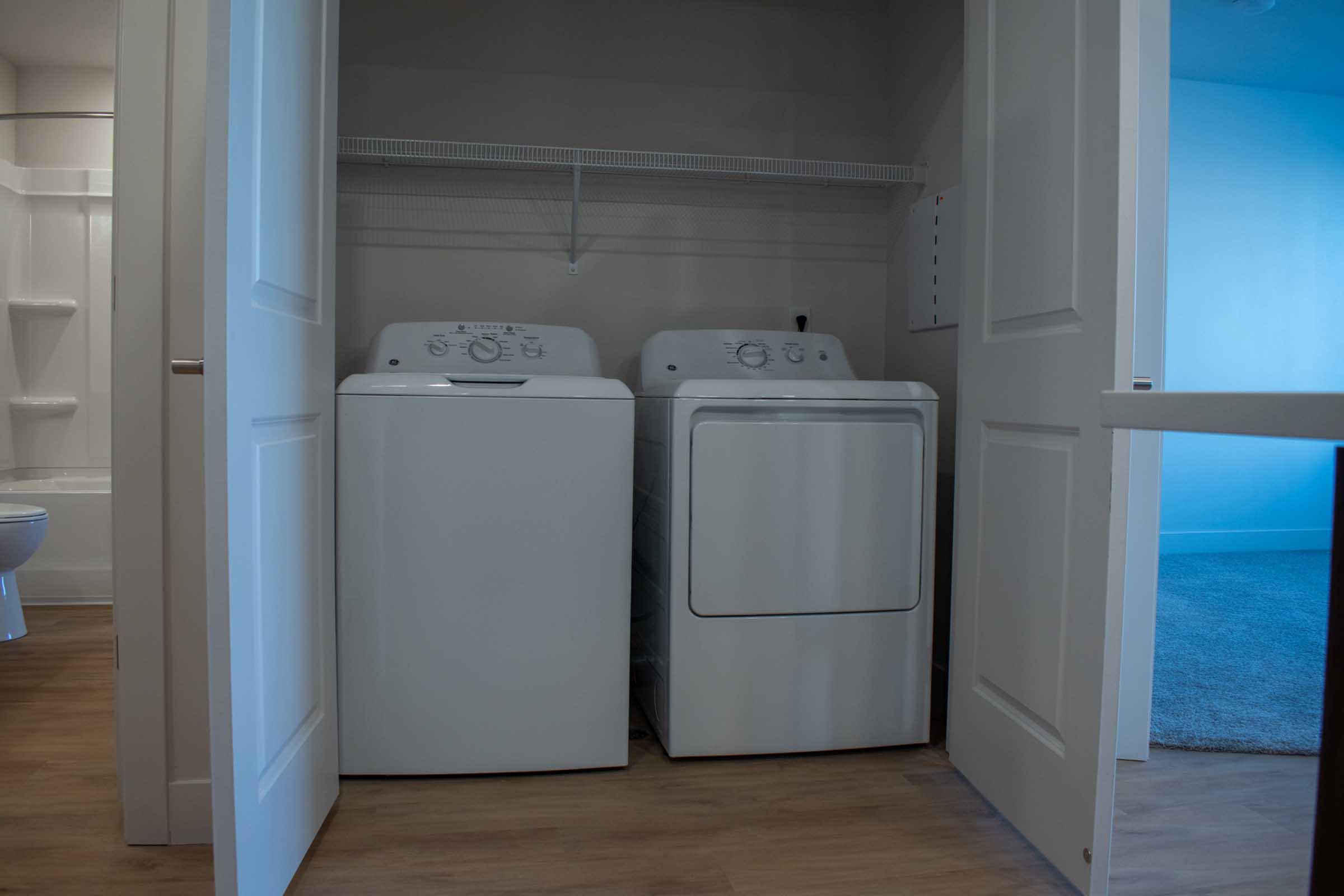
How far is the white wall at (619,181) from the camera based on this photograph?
229 centimetres

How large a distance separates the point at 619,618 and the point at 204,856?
0.79 meters

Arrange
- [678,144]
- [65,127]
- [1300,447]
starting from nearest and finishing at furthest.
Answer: [678,144]
[65,127]
[1300,447]

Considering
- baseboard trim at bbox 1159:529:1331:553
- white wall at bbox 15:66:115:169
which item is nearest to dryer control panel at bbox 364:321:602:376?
white wall at bbox 15:66:115:169

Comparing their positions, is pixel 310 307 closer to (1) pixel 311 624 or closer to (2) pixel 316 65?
(2) pixel 316 65

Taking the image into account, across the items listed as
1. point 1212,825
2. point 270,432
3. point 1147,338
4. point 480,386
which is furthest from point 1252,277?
point 270,432

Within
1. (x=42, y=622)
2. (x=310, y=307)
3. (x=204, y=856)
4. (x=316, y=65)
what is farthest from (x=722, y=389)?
(x=42, y=622)

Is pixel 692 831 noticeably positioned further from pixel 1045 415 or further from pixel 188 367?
pixel 188 367

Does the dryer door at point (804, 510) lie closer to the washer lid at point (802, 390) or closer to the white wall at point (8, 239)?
the washer lid at point (802, 390)

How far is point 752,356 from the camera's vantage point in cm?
223

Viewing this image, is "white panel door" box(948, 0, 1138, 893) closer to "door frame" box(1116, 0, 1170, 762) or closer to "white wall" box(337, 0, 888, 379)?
"door frame" box(1116, 0, 1170, 762)

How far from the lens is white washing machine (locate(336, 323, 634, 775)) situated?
1622mm

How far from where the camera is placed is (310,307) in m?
1.42

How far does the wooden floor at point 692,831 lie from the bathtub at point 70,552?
54.2 inches

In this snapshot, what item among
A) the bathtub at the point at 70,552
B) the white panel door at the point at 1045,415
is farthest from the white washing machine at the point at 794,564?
the bathtub at the point at 70,552
